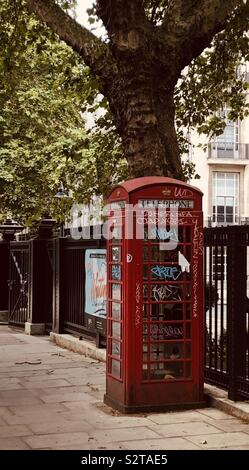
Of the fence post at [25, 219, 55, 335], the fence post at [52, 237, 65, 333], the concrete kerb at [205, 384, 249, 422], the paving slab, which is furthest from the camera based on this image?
the fence post at [25, 219, 55, 335]

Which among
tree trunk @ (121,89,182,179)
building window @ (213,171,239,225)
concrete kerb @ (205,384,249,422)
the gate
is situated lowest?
concrete kerb @ (205,384,249,422)

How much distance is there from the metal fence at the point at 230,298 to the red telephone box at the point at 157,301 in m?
0.29

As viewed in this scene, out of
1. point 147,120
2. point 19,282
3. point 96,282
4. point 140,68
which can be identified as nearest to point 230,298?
point 147,120

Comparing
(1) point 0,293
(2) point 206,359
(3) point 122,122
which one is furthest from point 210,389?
(1) point 0,293

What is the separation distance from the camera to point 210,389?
806 cm

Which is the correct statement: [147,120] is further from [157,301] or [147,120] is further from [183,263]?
[157,301]

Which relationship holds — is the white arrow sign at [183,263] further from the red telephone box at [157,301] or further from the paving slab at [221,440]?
the paving slab at [221,440]

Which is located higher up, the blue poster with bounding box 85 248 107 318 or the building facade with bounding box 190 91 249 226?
the building facade with bounding box 190 91 249 226

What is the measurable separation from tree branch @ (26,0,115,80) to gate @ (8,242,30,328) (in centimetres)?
679

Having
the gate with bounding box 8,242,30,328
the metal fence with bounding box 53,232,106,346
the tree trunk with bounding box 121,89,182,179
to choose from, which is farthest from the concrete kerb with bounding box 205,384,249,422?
the gate with bounding box 8,242,30,328

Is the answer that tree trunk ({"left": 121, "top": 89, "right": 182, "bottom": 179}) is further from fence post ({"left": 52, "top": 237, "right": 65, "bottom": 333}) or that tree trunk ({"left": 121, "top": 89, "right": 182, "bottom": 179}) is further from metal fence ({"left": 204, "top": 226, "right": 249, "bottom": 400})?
fence post ({"left": 52, "top": 237, "right": 65, "bottom": 333})

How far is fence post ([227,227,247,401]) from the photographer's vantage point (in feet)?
24.9

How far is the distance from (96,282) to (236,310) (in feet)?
13.9

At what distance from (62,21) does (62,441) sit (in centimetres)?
559
